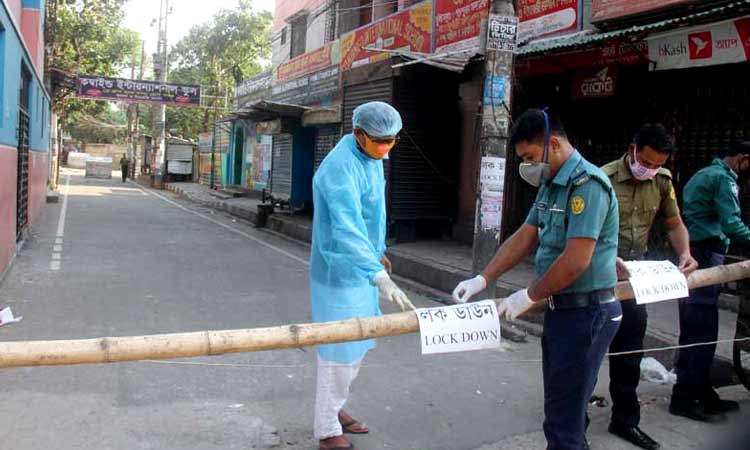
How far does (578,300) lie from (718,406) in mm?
2192

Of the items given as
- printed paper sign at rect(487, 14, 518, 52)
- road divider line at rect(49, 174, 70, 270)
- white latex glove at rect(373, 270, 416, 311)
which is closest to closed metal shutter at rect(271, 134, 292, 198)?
road divider line at rect(49, 174, 70, 270)

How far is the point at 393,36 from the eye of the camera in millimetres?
13586

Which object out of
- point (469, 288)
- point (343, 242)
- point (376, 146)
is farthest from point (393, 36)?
point (469, 288)

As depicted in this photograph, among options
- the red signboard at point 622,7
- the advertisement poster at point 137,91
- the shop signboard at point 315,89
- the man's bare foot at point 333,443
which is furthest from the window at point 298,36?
the man's bare foot at point 333,443

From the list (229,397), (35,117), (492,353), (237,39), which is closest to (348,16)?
(35,117)

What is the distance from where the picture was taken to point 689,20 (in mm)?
6457

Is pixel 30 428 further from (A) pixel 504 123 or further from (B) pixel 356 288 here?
(A) pixel 504 123

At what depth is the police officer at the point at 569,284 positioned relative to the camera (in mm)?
2857

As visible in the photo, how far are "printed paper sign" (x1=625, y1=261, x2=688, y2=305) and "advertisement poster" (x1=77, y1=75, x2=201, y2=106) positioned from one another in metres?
27.5

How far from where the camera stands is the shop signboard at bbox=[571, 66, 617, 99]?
28.1 ft

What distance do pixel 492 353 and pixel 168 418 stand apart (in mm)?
3001

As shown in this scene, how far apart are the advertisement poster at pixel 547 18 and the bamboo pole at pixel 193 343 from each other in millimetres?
7239

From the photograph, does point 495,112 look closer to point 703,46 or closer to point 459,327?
point 703,46

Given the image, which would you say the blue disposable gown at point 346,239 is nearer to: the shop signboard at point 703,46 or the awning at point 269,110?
the shop signboard at point 703,46
